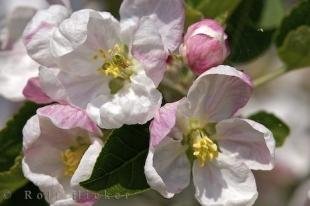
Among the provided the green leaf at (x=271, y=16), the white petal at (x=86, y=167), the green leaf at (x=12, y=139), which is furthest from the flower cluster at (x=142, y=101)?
the green leaf at (x=271, y=16)

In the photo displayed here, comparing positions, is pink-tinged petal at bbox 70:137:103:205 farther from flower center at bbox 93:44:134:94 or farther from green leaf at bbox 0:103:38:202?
green leaf at bbox 0:103:38:202

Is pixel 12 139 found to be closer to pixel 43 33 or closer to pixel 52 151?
pixel 52 151

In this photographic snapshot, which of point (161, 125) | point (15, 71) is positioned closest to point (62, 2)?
point (15, 71)

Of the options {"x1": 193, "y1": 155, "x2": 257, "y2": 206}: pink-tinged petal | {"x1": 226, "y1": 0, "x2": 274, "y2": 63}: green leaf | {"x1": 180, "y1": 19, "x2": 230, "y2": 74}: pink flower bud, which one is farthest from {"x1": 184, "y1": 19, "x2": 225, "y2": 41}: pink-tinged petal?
{"x1": 226, "y1": 0, "x2": 274, "y2": 63}: green leaf

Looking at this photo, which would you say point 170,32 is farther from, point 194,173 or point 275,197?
point 275,197

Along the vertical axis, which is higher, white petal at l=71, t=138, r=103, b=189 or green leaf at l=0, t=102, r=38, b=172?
white petal at l=71, t=138, r=103, b=189

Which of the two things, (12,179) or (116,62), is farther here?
(12,179)
